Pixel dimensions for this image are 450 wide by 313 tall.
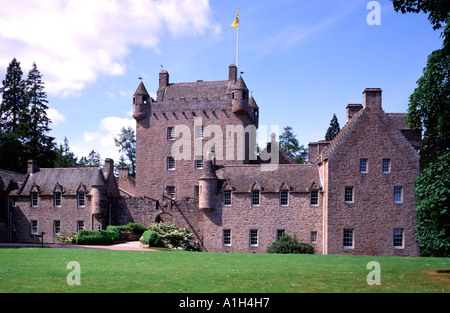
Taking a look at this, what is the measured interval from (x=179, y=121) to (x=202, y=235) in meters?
14.7

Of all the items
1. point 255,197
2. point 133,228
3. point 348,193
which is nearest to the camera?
point 348,193

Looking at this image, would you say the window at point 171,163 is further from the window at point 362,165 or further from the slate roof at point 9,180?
the window at point 362,165

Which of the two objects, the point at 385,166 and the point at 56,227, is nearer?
the point at 385,166

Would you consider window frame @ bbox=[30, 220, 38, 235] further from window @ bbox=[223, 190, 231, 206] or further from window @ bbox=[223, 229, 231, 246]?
window @ bbox=[223, 190, 231, 206]

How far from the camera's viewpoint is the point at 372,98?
121 feet

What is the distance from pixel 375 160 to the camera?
122 ft

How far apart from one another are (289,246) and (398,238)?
9371mm

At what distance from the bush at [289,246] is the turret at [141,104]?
2303 cm

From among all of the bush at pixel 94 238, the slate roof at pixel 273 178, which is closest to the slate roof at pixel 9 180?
the bush at pixel 94 238

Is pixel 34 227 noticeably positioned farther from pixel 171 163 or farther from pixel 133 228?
pixel 171 163

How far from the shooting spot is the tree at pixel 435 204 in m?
18.8

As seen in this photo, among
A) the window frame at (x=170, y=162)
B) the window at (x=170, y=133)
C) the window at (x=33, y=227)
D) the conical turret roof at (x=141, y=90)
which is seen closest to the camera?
the window at (x=33, y=227)

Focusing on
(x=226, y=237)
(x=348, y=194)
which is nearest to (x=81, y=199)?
(x=226, y=237)
